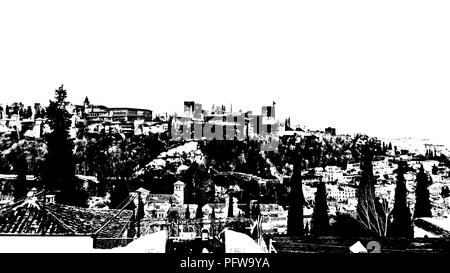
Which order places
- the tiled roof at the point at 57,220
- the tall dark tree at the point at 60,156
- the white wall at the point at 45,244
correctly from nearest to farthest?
the white wall at the point at 45,244
the tiled roof at the point at 57,220
the tall dark tree at the point at 60,156

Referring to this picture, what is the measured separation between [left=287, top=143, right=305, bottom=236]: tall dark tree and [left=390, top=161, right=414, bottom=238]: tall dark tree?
40.2 inches

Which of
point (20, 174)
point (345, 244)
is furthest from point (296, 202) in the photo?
point (20, 174)

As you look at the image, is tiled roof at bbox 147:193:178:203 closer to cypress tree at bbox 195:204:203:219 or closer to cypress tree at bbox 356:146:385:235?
cypress tree at bbox 195:204:203:219

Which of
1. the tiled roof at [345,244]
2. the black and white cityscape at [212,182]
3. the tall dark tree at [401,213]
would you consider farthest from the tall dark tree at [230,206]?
the tall dark tree at [401,213]

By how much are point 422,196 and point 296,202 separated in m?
1.45

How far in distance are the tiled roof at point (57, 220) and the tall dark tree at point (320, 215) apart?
208 centimetres

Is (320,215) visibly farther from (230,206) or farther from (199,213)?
(199,213)

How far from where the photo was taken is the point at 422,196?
5.32m

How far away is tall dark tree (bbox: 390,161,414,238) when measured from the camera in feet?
17.0

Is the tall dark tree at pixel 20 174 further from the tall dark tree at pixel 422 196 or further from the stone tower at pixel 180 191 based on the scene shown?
the tall dark tree at pixel 422 196

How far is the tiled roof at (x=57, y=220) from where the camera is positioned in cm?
475

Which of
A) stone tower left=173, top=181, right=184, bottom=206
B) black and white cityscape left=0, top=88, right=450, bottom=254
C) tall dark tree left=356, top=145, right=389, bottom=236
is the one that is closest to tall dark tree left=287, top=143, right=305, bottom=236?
black and white cityscape left=0, top=88, right=450, bottom=254
